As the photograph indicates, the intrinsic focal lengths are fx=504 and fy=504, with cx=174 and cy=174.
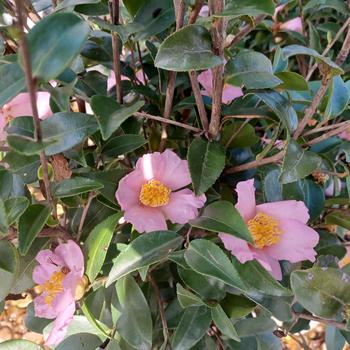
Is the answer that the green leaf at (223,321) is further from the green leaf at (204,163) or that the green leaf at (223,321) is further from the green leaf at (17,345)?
the green leaf at (17,345)

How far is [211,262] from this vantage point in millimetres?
630

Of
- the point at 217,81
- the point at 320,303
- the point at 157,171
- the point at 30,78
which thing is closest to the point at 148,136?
the point at 157,171

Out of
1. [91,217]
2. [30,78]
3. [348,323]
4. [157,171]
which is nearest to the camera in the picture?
[30,78]

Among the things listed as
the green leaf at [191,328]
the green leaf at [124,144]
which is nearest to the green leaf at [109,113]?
the green leaf at [124,144]

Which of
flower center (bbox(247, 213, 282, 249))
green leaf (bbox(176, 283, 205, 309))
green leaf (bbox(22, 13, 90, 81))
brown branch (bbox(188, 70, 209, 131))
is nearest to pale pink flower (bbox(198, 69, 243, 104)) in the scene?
brown branch (bbox(188, 70, 209, 131))

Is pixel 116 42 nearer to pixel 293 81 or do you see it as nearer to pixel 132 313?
pixel 293 81

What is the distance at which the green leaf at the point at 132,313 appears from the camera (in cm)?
76

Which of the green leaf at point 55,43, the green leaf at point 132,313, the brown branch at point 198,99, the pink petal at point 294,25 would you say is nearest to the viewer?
the green leaf at point 55,43

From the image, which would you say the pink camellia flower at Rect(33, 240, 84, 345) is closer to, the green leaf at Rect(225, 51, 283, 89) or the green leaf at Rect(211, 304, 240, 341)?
the green leaf at Rect(211, 304, 240, 341)

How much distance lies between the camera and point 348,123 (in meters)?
0.64

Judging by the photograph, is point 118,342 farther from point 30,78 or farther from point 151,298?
point 30,78

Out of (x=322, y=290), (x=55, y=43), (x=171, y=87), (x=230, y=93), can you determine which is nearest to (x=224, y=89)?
(x=230, y=93)

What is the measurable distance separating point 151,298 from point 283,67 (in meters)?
0.45

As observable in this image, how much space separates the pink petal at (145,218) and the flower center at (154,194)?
1cm
